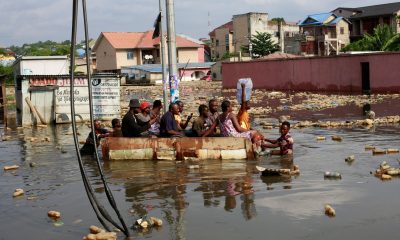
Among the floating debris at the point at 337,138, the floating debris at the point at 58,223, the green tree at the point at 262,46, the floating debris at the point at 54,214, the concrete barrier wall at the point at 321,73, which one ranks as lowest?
the floating debris at the point at 58,223

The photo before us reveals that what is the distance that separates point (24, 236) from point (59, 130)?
1308cm

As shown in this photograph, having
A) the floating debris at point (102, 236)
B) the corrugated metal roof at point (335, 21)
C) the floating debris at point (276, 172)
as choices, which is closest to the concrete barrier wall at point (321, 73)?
the corrugated metal roof at point (335, 21)

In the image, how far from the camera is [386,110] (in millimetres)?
23375

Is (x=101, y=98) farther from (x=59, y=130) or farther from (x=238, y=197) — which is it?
(x=238, y=197)

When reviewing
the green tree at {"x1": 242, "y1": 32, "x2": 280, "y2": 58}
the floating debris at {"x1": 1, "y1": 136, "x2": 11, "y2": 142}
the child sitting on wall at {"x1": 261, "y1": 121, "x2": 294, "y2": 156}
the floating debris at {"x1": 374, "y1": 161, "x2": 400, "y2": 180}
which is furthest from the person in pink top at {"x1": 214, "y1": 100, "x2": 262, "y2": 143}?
the green tree at {"x1": 242, "y1": 32, "x2": 280, "y2": 58}

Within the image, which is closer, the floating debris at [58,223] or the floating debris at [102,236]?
the floating debris at [102,236]

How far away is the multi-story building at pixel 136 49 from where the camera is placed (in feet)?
262

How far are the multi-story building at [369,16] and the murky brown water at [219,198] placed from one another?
5733 cm

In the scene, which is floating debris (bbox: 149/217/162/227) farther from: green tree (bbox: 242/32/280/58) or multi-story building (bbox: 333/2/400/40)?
green tree (bbox: 242/32/280/58)

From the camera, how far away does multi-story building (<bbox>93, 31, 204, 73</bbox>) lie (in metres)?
80.0

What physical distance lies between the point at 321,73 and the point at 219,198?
32.8 m

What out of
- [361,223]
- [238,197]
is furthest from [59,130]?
[361,223]

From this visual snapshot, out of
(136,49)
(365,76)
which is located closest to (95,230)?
(365,76)

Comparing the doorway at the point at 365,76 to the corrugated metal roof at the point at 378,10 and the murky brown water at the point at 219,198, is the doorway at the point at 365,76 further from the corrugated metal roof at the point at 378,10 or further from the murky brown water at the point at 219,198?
the corrugated metal roof at the point at 378,10
